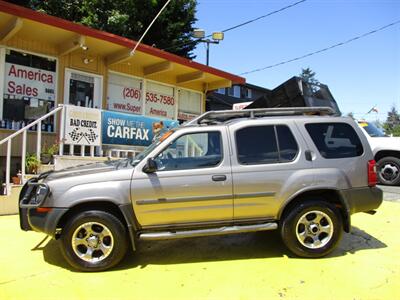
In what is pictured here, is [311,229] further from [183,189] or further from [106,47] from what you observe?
[106,47]

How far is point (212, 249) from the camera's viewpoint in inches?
205

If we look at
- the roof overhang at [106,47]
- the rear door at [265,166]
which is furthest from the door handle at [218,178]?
the roof overhang at [106,47]

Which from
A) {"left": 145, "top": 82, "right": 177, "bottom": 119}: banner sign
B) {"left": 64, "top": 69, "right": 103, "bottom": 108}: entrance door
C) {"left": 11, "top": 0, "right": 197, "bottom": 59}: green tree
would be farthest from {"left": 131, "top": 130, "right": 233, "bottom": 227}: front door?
{"left": 11, "top": 0, "right": 197, "bottom": 59}: green tree

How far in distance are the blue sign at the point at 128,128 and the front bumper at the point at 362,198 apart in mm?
4634

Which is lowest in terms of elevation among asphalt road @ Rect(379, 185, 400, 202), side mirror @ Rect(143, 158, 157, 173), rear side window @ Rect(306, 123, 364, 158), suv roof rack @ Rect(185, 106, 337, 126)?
asphalt road @ Rect(379, 185, 400, 202)

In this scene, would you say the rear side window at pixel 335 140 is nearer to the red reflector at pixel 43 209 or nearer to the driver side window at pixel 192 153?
the driver side window at pixel 192 153

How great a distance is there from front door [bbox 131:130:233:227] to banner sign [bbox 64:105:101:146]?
3.91 meters

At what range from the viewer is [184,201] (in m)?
4.58

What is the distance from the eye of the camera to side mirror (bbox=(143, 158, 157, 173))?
4.51 meters

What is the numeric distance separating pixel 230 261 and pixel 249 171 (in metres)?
1.18

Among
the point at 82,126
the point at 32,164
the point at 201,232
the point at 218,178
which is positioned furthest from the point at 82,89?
the point at 201,232

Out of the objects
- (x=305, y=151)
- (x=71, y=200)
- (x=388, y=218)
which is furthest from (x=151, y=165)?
(x=388, y=218)

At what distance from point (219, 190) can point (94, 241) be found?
1623 millimetres

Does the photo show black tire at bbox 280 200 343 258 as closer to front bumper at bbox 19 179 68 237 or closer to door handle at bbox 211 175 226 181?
door handle at bbox 211 175 226 181
